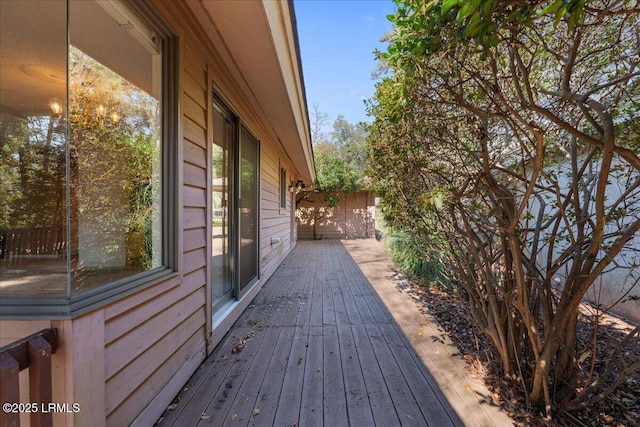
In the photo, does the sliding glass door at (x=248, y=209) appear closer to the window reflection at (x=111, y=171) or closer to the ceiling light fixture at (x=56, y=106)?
the window reflection at (x=111, y=171)

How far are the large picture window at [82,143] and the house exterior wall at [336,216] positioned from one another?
403 inches

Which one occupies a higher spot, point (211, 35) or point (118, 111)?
point (211, 35)

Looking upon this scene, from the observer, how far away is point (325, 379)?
2037mm

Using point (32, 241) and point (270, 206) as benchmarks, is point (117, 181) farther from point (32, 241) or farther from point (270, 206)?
point (270, 206)

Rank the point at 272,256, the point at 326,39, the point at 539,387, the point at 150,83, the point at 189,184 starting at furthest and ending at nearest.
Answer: the point at 326,39
the point at 272,256
the point at 189,184
the point at 150,83
the point at 539,387

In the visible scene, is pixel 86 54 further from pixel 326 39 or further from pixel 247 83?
pixel 326 39

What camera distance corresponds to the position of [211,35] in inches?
85.4

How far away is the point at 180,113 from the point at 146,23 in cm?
51

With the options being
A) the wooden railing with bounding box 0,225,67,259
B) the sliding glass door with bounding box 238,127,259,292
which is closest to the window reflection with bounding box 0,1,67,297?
the wooden railing with bounding box 0,225,67,259

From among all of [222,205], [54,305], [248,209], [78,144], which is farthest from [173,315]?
[248,209]

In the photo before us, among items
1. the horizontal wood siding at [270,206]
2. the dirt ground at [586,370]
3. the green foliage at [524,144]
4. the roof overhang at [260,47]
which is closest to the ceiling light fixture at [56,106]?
the roof overhang at [260,47]

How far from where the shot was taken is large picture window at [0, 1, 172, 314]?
5.03ft

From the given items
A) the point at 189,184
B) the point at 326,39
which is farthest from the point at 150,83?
the point at 326,39

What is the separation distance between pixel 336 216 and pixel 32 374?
38.0 feet
